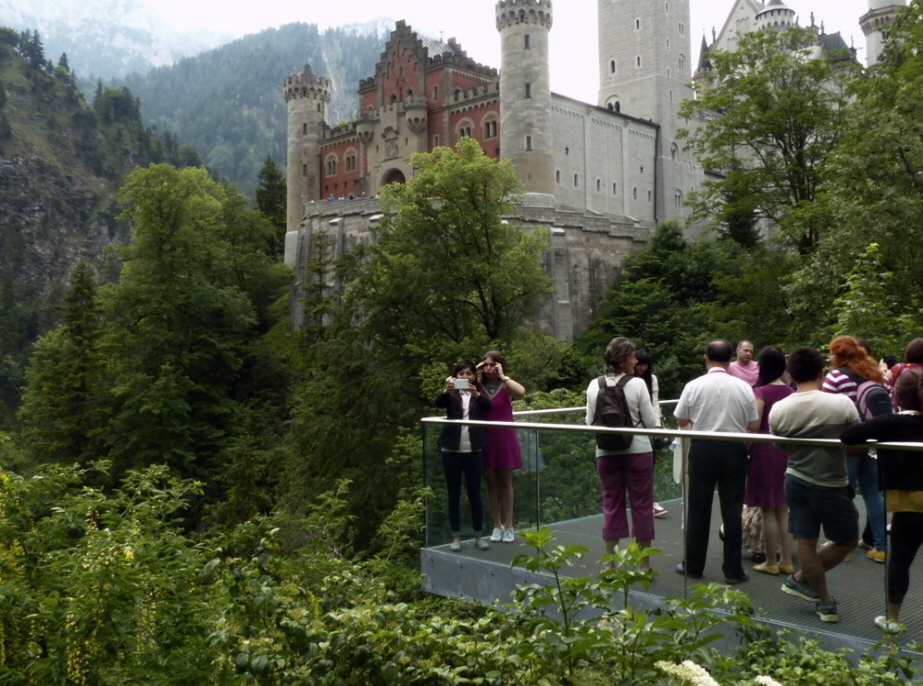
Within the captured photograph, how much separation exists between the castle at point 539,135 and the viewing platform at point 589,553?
36.3 metres

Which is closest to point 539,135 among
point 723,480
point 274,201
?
point 274,201

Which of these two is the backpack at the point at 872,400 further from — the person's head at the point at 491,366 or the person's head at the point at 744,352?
the person's head at the point at 491,366

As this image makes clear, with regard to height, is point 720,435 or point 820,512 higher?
point 720,435

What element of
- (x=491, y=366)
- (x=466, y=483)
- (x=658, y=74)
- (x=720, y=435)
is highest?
(x=658, y=74)

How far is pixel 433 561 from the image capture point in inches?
323

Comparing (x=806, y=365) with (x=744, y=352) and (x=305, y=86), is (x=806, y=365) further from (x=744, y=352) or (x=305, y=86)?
(x=305, y=86)

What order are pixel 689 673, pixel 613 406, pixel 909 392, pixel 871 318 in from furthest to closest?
pixel 871 318, pixel 613 406, pixel 909 392, pixel 689 673

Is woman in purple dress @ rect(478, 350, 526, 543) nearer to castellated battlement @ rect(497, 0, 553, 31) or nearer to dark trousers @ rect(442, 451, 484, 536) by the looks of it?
dark trousers @ rect(442, 451, 484, 536)

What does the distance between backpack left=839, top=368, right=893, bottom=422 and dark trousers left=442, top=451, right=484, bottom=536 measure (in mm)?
2925

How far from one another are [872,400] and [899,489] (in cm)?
194

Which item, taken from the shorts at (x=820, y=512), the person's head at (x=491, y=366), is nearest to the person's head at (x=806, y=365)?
the shorts at (x=820, y=512)

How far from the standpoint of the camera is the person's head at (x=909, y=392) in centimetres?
501

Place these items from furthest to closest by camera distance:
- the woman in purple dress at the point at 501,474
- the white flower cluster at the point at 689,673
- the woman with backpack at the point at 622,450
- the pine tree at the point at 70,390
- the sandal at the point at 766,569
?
the pine tree at the point at 70,390 → the woman in purple dress at the point at 501,474 → the woman with backpack at the point at 622,450 → the sandal at the point at 766,569 → the white flower cluster at the point at 689,673

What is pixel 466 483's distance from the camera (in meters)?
7.89
